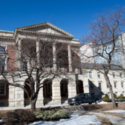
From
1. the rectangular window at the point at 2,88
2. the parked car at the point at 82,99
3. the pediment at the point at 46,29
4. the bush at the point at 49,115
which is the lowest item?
the parked car at the point at 82,99

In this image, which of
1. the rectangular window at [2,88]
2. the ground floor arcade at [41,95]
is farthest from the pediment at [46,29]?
the rectangular window at [2,88]

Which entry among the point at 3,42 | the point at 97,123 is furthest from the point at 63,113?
the point at 3,42

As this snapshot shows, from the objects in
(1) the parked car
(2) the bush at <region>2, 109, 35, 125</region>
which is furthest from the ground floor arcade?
(2) the bush at <region>2, 109, 35, 125</region>

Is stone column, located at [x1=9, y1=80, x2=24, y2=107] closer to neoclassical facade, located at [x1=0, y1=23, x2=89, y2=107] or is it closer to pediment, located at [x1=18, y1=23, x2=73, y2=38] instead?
neoclassical facade, located at [x1=0, y1=23, x2=89, y2=107]

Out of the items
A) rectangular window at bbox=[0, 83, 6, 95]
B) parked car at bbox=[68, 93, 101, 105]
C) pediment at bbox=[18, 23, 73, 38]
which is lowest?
parked car at bbox=[68, 93, 101, 105]

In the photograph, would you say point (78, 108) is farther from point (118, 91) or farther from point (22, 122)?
point (118, 91)

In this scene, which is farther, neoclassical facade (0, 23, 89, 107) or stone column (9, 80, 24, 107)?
neoclassical facade (0, 23, 89, 107)

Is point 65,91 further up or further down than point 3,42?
further down

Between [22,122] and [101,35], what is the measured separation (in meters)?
14.7

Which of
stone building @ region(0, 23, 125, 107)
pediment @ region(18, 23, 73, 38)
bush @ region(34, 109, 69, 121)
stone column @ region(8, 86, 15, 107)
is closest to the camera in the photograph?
bush @ region(34, 109, 69, 121)

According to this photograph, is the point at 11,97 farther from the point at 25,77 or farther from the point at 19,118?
the point at 19,118

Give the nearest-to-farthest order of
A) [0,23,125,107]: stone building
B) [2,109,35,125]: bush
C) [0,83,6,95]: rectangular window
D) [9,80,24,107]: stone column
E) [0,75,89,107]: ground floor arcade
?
[2,109,35,125]: bush → [9,80,24,107]: stone column → [0,75,89,107]: ground floor arcade → [0,23,125,107]: stone building → [0,83,6,95]: rectangular window

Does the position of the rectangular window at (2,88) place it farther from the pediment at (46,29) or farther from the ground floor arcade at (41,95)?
the pediment at (46,29)

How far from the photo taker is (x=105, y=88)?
1802 inches
